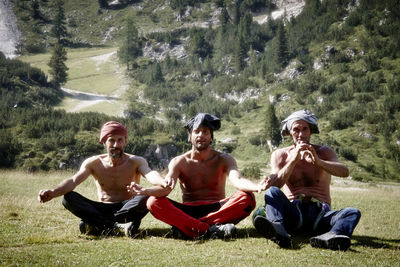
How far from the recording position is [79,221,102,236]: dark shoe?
6321 millimetres

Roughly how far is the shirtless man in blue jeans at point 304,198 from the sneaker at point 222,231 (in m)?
0.48

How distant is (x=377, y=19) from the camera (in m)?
84.6

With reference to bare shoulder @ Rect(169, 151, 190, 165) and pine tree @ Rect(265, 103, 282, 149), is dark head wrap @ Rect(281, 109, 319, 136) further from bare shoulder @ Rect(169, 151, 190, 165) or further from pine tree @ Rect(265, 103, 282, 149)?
pine tree @ Rect(265, 103, 282, 149)

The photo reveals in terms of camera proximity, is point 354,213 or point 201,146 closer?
point 354,213

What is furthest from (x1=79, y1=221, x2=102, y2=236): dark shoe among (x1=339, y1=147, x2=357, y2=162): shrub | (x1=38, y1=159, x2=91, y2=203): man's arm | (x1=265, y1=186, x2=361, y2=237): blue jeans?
(x1=339, y1=147, x2=357, y2=162): shrub

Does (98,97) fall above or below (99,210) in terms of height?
above

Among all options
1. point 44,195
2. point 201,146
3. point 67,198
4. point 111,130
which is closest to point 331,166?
point 201,146

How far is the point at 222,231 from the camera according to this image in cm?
602

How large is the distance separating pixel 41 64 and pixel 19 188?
105222 mm

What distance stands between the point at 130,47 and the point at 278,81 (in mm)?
61185

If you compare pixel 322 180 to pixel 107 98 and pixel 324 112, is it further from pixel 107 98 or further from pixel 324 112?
pixel 107 98

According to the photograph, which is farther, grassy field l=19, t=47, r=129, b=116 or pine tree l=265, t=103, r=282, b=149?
grassy field l=19, t=47, r=129, b=116

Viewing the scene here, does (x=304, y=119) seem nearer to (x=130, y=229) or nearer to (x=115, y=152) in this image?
(x=115, y=152)

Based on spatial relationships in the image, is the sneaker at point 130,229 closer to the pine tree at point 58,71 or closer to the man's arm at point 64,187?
the man's arm at point 64,187
